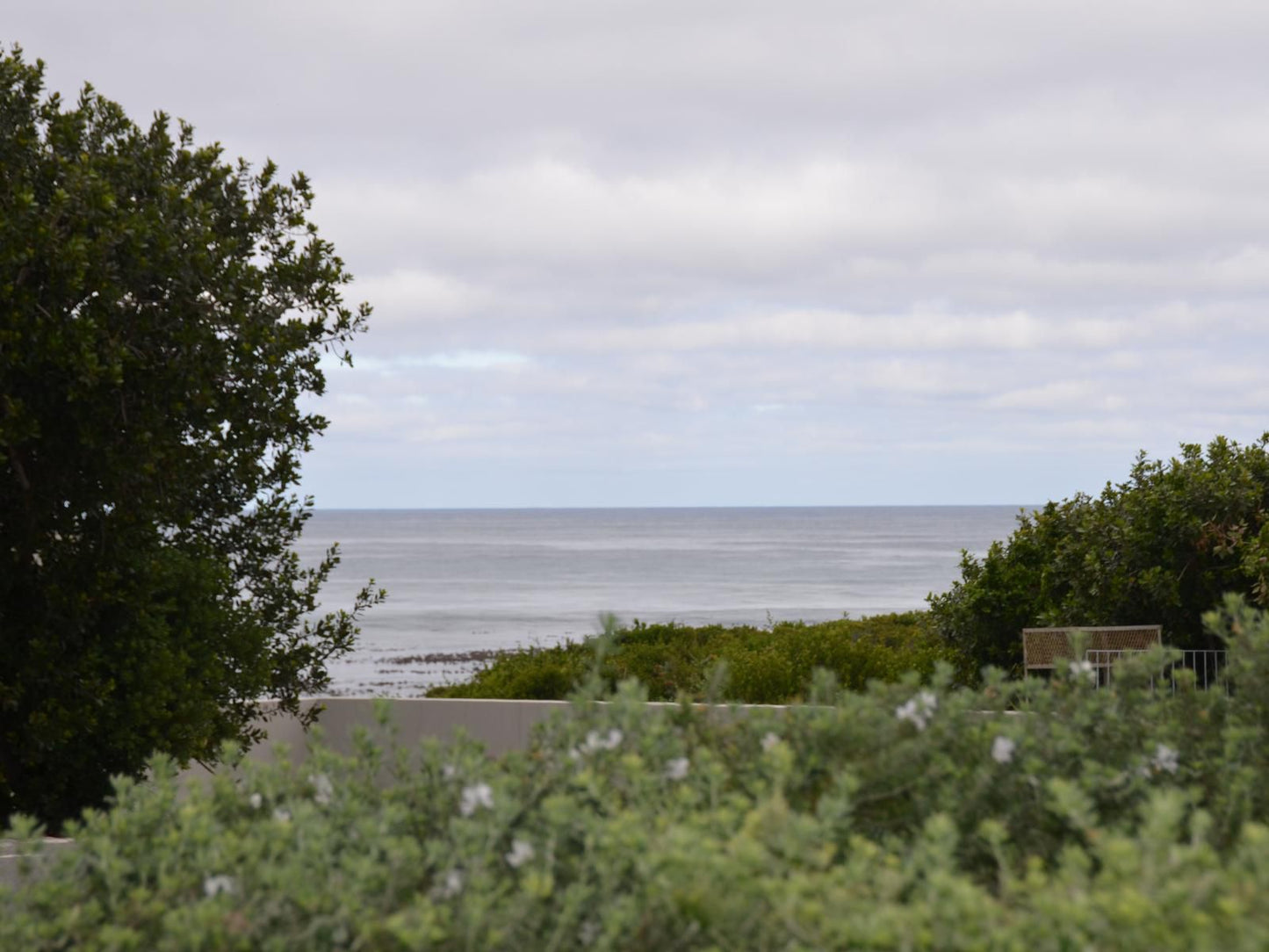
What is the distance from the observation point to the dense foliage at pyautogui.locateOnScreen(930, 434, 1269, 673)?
32.9 feet

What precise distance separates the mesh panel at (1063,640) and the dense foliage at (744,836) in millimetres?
6802

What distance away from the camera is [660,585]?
66.3m

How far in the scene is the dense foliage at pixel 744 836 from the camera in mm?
1940

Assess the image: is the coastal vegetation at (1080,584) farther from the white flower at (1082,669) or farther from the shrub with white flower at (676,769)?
the shrub with white flower at (676,769)

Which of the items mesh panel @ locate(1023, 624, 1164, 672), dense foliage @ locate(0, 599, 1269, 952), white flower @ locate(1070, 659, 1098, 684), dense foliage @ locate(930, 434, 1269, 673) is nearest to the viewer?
dense foliage @ locate(0, 599, 1269, 952)

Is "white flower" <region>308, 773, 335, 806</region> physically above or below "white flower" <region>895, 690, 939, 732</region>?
below

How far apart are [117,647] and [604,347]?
69.4 meters

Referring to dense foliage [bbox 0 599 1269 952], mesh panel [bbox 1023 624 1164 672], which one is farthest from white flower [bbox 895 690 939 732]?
mesh panel [bbox 1023 624 1164 672]

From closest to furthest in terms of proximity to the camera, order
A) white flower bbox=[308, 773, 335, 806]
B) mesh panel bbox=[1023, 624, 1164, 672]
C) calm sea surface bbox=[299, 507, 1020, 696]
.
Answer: white flower bbox=[308, 773, 335, 806] → mesh panel bbox=[1023, 624, 1164, 672] → calm sea surface bbox=[299, 507, 1020, 696]

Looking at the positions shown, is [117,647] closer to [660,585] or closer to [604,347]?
[660,585]

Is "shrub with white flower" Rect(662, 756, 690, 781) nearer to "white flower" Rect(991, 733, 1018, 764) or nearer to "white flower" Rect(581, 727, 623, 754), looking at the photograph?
"white flower" Rect(581, 727, 623, 754)

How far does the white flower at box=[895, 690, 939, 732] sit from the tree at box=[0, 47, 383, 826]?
497 cm

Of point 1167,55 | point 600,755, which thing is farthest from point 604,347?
point 600,755

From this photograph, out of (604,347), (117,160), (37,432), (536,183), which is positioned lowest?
(37,432)
